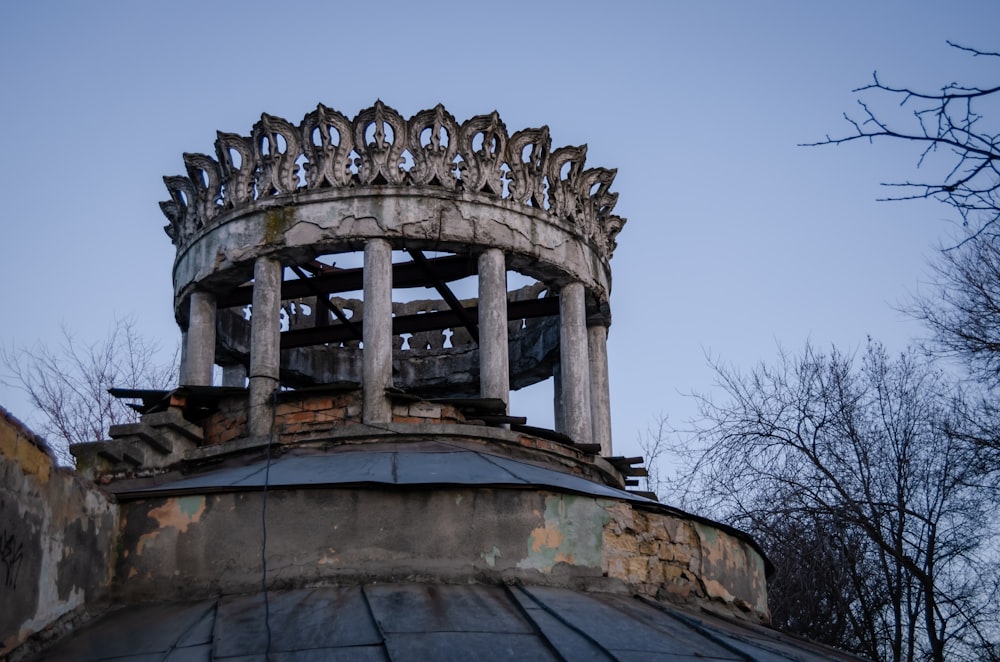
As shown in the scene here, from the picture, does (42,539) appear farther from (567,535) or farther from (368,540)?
(567,535)

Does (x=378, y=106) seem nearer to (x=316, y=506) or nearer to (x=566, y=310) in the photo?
(x=566, y=310)

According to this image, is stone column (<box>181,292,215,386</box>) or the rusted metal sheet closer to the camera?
the rusted metal sheet

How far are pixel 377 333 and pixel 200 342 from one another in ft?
7.84

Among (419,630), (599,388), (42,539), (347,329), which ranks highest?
(347,329)

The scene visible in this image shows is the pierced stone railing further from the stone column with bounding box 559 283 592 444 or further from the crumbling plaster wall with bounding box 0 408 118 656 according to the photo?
the crumbling plaster wall with bounding box 0 408 118 656

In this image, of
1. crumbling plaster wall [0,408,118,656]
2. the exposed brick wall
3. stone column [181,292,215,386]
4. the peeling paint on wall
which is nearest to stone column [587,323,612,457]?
the exposed brick wall

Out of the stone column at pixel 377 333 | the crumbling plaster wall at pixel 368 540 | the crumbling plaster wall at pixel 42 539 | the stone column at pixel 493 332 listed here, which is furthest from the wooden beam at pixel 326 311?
the crumbling plaster wall at pixel 42 539

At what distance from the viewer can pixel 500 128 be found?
14891 mm

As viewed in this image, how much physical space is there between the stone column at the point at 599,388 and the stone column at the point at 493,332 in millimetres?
2007

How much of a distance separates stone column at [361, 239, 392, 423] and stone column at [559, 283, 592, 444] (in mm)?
2157

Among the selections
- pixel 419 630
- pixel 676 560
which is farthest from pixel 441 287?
pixel 419 630

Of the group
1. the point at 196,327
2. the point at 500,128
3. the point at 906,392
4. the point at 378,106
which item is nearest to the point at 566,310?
the point at 500,128

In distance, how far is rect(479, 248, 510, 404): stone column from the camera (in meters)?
13.9

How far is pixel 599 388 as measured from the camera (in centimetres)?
1586
